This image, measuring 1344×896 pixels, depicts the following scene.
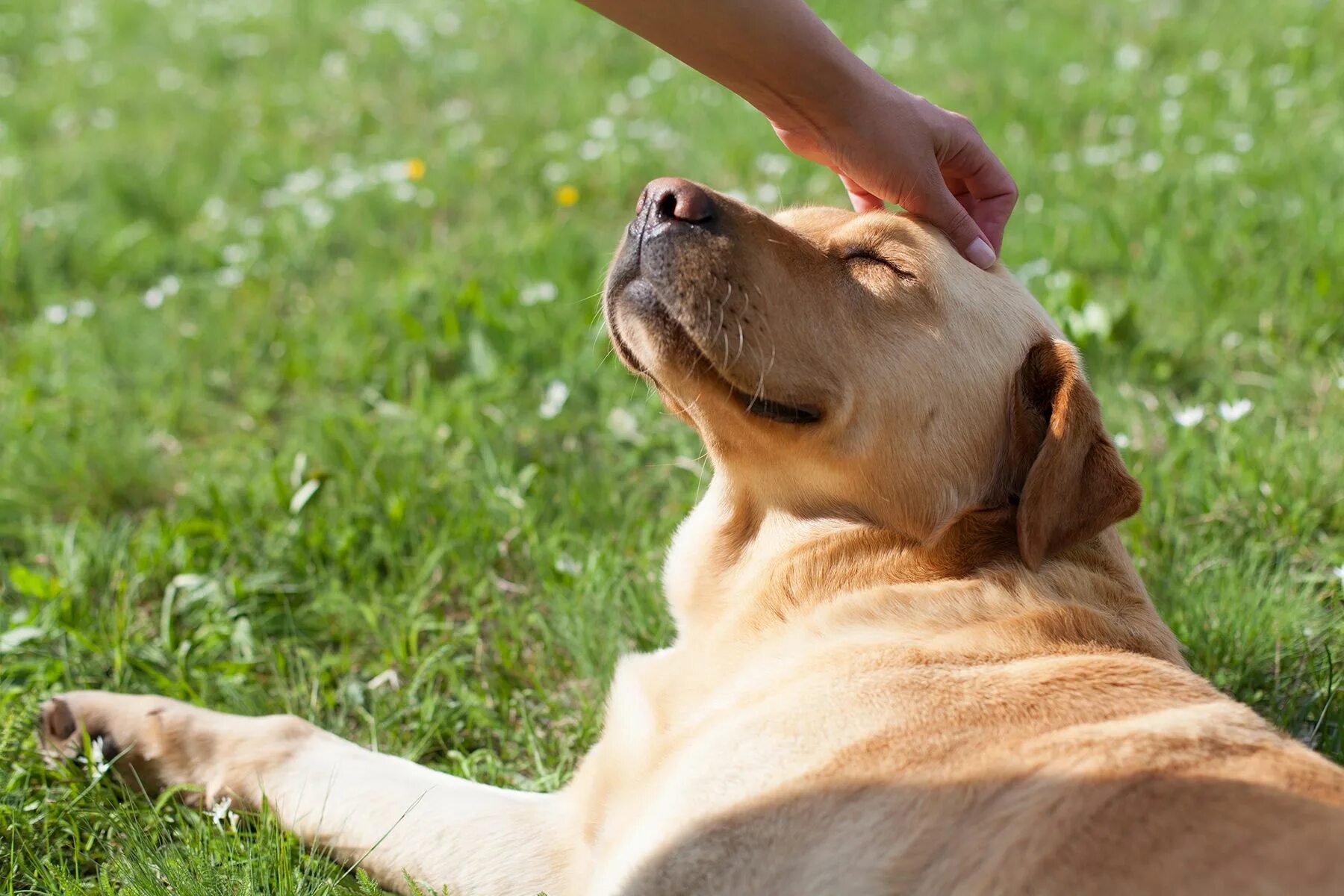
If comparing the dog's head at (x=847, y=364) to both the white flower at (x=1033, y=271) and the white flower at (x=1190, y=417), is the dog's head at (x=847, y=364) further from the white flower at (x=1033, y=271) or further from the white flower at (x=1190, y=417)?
the white flower at (x=1033, y=271)

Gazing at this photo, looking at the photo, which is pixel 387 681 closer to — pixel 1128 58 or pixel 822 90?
pixel 822 90

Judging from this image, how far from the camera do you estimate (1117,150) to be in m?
6.00

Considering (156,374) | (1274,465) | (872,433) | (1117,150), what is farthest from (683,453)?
(1117,150)

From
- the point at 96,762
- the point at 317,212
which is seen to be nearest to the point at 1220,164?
the point at 317,212

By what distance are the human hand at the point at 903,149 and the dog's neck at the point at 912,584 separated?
0.74 meters

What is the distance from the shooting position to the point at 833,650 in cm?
253

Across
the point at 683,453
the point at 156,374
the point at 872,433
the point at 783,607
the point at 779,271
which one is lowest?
the point at 156,374

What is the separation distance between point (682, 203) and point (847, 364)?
533mm

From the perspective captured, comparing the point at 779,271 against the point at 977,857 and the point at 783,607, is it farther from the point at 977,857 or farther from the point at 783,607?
the point at 977,857

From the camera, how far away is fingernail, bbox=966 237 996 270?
2.92 m

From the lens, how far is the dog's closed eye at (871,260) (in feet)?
9.35

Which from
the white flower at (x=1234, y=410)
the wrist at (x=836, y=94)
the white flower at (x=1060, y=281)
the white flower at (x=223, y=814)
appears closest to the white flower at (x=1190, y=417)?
the white flower at (x=1234, y=410)

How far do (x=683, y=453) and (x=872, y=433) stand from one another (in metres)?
1.47

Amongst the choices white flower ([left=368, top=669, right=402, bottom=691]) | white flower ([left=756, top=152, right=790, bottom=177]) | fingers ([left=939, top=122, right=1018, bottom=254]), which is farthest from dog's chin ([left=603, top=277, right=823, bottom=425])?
white flower ([left=756, top=152, right=790, bottom=177])
